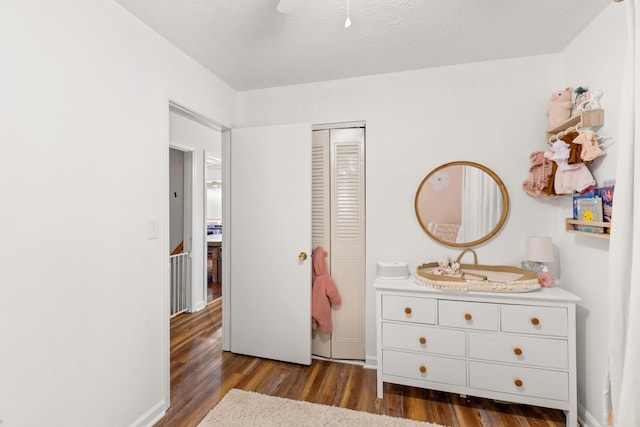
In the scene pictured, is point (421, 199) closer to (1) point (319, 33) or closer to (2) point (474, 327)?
(2) point (474, 327)

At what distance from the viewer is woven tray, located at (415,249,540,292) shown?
73.0 inches

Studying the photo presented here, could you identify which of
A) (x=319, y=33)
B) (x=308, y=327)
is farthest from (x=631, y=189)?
(x=308, y=327)

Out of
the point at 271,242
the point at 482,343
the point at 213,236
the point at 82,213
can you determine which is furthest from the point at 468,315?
the point at 213,236

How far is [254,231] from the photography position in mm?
2662

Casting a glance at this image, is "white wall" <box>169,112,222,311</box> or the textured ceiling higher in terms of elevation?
the textured ceiling

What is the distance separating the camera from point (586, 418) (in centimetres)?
180

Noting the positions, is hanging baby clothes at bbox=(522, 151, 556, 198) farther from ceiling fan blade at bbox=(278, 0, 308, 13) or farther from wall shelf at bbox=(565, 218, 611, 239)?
ceiling fan blade at bbox=(278, 0, 308, 13)

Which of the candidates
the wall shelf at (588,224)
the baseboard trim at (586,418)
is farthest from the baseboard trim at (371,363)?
the wall shelf at (588,224)

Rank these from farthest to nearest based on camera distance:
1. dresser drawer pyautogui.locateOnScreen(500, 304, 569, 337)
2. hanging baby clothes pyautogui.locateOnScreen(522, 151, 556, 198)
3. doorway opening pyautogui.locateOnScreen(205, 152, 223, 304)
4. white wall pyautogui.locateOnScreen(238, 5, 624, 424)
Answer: doorway opening pyautogui.locateOnScreen(205, 152, 223, 304) < hanging baby clothes pyautogui.locateOnScreen(522, 151, 556, 198) < white wall pyautogui.locateOnScreen(238, 5, 624, 424) < dresser drawer pyautogui.locateOnScreen(500, 304, 569, 337)

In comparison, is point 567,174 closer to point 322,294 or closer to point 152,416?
point 322,294

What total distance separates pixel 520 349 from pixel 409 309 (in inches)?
26.5

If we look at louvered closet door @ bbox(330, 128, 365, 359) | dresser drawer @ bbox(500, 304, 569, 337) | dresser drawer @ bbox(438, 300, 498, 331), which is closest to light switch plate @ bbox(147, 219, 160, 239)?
louvered closet door @ bbox(330, 128, 365, 359)

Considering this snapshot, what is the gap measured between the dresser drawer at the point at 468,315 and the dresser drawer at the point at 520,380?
243mm

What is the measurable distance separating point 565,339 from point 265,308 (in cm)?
212
